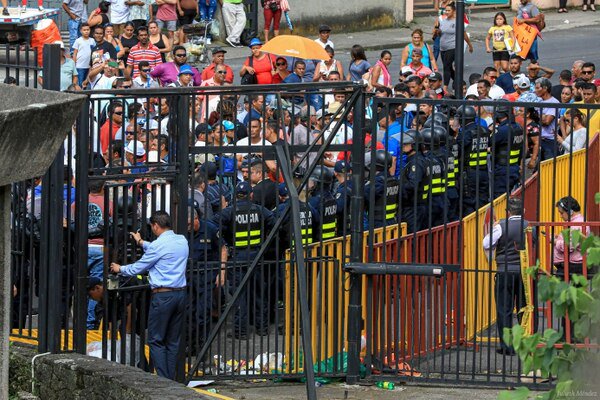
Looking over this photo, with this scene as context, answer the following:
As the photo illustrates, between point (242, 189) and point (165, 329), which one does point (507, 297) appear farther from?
point (165, 329)

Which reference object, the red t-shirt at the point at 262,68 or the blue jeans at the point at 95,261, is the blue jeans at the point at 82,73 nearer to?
the red t-shirt at the point at 262,68

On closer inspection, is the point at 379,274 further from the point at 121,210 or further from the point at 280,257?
the point at 121,210

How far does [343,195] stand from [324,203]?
0.18 m

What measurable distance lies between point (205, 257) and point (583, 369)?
6073 millimetres

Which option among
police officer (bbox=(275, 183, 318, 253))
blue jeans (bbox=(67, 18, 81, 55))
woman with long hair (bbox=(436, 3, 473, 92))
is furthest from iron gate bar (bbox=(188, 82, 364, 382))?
blue jeans (bbox=(67, 18, 81, 55))

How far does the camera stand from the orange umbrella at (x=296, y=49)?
1916 centimetres

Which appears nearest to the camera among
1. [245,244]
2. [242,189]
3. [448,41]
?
[245,244]

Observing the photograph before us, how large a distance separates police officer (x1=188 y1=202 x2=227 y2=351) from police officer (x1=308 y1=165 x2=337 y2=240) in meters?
0.79

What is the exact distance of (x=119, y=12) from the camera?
82.5ft

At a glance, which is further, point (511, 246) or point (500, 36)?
point (500, 36)

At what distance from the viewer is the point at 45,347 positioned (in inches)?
367

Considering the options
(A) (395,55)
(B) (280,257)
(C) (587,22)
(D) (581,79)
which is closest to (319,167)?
(B) (280,257)

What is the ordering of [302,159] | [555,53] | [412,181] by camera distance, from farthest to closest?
[555,53] < [412,181] < [302,159]

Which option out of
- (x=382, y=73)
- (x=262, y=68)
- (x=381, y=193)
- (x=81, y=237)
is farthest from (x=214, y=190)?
(x=382, y=73)
